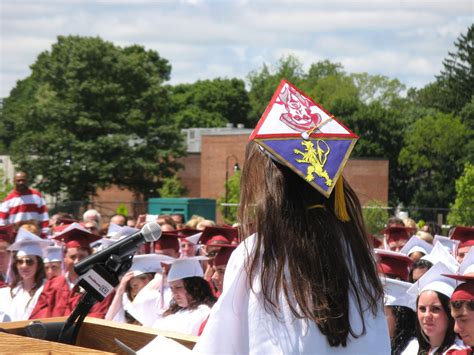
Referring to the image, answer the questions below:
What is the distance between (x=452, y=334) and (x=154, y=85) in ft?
164

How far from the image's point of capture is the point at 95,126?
5238cm

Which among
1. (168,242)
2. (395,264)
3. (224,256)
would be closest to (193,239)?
(168,242)

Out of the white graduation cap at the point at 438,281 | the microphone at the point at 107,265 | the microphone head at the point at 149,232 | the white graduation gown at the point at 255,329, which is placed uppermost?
the microphone head at the point at 149,232

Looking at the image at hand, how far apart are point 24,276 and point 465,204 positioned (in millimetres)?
27315

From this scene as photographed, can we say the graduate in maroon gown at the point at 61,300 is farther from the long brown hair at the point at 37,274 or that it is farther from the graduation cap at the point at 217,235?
the graduation cap at the point at 217,235

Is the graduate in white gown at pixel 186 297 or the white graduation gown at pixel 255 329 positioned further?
the graduate in white gown at pixel 186 297

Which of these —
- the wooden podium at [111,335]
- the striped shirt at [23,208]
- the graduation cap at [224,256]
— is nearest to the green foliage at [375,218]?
the striped shirt at [23,208]

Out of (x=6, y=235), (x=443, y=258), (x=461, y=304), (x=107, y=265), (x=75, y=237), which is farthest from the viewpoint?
(x=6, y=235)

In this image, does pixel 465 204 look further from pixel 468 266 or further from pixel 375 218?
pixel 468 266

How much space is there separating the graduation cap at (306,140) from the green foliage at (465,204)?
87.4 ft

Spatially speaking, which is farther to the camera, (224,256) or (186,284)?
(224,256)

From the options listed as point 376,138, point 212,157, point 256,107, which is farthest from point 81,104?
point 256,107

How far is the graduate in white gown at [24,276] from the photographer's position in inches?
331

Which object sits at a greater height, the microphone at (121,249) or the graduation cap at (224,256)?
the microphone at (121,249)
